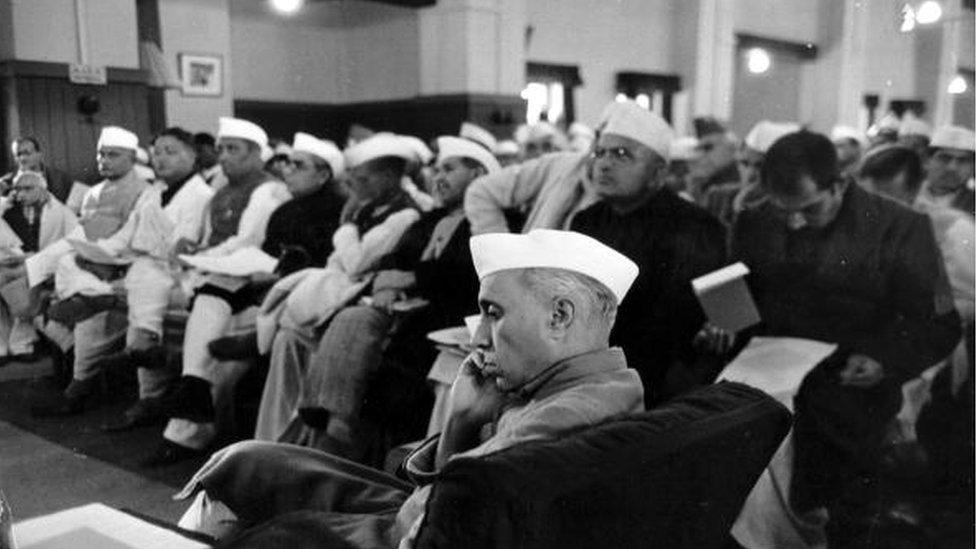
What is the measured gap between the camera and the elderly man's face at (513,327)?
1.16m

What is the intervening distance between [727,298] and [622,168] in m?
0.52

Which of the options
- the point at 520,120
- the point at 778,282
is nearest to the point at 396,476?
the point at 778,282

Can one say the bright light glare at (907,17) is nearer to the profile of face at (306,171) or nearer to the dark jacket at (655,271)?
the dark jacket at (655,271)

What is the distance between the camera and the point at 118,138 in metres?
1.28

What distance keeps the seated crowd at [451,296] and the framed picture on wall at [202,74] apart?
0.07m

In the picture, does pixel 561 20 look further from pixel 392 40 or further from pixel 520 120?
pixel 520 120

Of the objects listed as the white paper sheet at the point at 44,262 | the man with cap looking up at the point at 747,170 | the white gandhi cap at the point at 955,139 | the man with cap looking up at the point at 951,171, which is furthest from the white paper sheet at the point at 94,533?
the white gandhi cap at the point at 955,139

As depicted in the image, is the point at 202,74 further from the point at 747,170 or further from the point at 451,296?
the point at 747,170

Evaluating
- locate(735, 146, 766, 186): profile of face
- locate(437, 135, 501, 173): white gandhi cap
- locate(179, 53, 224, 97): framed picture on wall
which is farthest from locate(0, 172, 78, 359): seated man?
locate(735, 146, 766, 186): profile of face

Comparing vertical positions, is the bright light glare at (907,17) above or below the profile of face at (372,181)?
above

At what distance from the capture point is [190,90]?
1.34 meters

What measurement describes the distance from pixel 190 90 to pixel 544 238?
606 mm

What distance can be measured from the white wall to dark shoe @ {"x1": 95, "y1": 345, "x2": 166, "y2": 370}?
19.4 inches

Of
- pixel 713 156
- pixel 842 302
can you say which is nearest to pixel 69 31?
pixel 842 302
